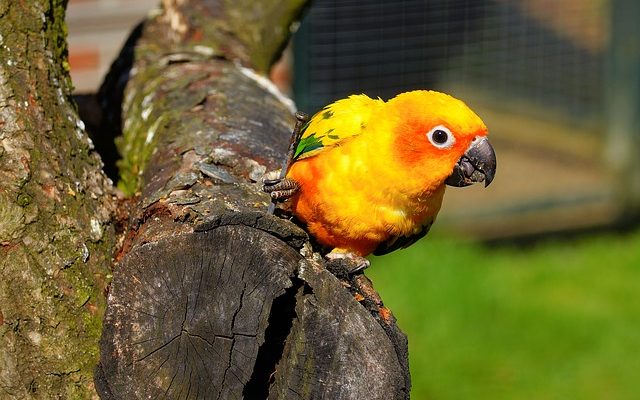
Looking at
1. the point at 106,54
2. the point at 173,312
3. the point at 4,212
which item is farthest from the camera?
the point at 106,54

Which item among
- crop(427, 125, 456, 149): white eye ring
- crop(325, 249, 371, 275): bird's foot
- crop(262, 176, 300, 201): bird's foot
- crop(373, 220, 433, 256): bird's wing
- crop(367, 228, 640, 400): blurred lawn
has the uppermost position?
crop(427, 125, 456, 149): white eye ring

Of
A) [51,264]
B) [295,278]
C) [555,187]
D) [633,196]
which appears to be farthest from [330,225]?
[633,196]

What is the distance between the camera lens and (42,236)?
2.38 meters

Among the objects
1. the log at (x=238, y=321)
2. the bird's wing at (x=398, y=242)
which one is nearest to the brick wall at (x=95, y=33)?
the bird's wing at (x=398, y=242)

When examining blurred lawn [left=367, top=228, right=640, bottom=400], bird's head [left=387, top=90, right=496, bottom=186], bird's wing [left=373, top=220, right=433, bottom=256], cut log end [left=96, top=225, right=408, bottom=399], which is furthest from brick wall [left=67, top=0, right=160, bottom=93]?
cut log end [left=96, top=225, right=408, bottom=399]

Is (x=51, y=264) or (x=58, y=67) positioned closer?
(x=51, y=264)

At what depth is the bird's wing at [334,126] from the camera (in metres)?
2.82

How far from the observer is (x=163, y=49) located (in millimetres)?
3732

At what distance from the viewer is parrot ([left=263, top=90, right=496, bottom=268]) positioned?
8.89ft

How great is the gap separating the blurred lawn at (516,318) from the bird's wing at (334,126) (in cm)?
257

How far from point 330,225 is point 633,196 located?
5403mm

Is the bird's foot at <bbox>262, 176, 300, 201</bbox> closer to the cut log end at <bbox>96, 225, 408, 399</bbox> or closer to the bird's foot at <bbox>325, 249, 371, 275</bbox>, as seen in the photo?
the bird's foot at <bbox>325, 249, 371, 275</bbox>

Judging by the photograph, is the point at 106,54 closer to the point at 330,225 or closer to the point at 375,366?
the point at 330,225

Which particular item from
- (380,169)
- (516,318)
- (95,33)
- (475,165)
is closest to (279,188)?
(380,169)
